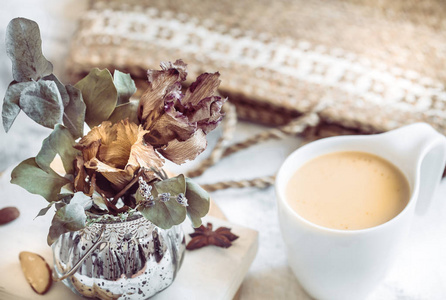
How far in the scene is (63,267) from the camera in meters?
0.44

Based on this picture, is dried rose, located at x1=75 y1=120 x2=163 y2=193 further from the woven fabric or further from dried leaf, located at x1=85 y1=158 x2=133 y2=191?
the woven fabric

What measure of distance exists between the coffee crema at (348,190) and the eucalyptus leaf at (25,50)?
23 centimetres

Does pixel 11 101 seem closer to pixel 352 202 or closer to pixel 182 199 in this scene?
pixel 182 199

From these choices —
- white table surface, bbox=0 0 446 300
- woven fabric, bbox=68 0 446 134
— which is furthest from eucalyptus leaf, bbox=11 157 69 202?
woven fabric, bbox=68 0 446 134

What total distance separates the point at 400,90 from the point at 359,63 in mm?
71

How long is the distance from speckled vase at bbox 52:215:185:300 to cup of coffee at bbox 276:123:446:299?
108 mm

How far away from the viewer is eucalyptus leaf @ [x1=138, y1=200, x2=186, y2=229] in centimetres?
38

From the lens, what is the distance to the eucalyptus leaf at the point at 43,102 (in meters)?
0.35

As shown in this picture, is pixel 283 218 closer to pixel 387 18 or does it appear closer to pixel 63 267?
pixel 63 267

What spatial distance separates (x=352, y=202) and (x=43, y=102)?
26 centimetres

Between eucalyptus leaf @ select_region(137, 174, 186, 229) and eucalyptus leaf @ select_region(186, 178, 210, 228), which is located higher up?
eucalyptus leaf @ select_region(137, 174, 186, 229)

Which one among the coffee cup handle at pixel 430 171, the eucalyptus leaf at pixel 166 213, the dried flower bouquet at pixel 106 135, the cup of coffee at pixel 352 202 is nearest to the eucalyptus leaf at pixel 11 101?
the dried flower bouquet at pixel 106 135

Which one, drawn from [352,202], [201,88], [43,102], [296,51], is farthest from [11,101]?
[296,51]

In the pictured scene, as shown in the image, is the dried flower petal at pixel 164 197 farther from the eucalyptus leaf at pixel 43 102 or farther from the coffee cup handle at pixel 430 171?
the coffee cup handle at pixel 430 171
